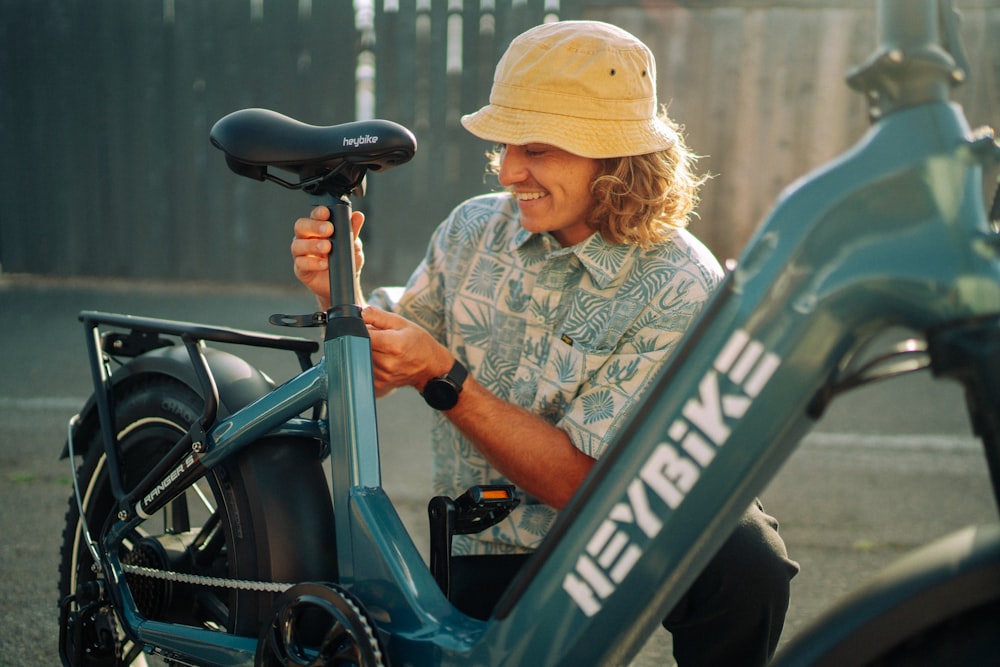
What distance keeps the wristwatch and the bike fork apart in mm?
915

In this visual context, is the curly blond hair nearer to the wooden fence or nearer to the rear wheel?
the rear wheel

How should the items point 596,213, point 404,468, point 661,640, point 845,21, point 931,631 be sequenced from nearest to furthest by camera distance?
point 931,631
point 596,213
point 661,640
point 404,468
point 845,21

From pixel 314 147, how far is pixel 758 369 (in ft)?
3.03

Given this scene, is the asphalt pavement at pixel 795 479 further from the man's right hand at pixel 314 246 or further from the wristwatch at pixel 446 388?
the man's right hand at pixel 314 246

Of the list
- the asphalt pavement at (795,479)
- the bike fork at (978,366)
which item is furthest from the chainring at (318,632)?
the asphalt pavement at (795,479)

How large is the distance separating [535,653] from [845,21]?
6.34 meters

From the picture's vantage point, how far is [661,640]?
271 centimetres

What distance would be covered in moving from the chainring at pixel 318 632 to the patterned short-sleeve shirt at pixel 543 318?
1.51 feet

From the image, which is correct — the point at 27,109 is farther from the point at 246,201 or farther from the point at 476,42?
the point at 476,42

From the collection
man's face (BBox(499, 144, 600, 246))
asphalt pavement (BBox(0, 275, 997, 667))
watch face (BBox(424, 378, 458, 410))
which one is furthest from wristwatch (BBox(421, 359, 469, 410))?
asphalt pavement (BBox(0, 275, 997, 667))

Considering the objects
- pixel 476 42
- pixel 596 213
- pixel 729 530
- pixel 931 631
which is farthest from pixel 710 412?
pixel 476 42

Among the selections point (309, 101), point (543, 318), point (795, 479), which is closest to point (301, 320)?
point (543, 318)

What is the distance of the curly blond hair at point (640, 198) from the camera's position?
1972 mm

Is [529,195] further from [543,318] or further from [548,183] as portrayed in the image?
[543,318]
